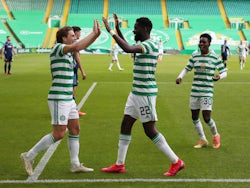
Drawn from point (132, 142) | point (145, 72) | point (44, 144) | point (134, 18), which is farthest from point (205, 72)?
point (134, 18)

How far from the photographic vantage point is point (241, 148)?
29.2 feet

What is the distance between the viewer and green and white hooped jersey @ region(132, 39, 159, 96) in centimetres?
677

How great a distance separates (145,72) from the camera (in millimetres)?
6824

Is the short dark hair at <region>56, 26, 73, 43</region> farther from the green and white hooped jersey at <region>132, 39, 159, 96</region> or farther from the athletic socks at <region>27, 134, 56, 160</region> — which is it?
the athletic socks at <region>27, 134, 56, 160</region>

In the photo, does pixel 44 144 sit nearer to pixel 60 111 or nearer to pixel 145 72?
pixel 60 111

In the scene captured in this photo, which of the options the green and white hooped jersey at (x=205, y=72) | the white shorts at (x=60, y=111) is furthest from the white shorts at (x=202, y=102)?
the white shorts at (x=60, y=111)

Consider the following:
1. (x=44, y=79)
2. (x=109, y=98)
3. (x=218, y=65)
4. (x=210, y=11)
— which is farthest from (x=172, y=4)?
(x=218, y=65)

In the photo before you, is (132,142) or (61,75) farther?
(132,142)

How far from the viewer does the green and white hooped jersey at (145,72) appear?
6770 millimetres

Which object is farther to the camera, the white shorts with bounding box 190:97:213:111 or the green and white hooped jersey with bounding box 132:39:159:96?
the white shorts with bounding box 190:97:213:111

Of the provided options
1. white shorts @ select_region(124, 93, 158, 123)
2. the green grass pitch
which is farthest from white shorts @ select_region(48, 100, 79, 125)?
white shorts @ select_region(124, 93, 158, 123)

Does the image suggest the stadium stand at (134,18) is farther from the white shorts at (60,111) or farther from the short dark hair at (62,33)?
the white shorts at (60,111)

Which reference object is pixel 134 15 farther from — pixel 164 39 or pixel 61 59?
pixel 61 59

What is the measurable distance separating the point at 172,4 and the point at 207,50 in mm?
69263
